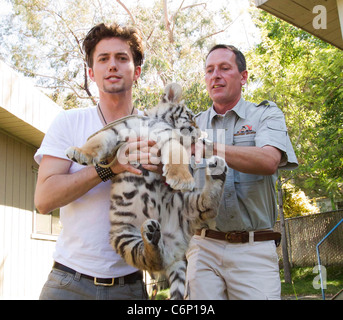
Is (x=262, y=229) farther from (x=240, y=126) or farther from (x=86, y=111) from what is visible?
(x=86, y=111)

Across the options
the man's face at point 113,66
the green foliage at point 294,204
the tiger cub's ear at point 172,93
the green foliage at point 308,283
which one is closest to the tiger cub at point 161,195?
the tiger cub's ear at point 172,93

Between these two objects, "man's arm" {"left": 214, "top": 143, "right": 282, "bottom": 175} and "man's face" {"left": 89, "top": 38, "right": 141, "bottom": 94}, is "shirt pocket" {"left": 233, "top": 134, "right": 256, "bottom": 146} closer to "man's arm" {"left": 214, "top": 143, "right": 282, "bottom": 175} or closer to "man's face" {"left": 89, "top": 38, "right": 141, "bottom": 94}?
"man's arm" {"left": 214, "top": 143, "right": 282, "bottom": 175}

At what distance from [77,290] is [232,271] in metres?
1.46

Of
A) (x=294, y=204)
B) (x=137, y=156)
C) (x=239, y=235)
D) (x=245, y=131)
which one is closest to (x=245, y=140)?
(x=245, y=131)

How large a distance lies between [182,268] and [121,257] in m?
0.37

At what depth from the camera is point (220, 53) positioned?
3332 millimetres

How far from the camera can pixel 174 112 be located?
243cm

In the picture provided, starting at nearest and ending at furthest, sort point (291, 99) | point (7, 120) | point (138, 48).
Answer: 1. point (138, 48)
2. point (7, 120)
3. point (291, 99)

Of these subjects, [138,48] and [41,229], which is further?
[41,229]

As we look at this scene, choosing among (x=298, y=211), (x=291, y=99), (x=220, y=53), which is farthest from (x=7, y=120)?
(x=298, y=211)

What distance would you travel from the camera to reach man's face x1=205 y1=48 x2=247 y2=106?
329cm

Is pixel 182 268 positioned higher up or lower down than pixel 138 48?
lower down

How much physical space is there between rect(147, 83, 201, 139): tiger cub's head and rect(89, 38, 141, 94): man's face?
232mm

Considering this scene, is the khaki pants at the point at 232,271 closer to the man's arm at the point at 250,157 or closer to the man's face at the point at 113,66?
the man's arm at the point at 250,157
